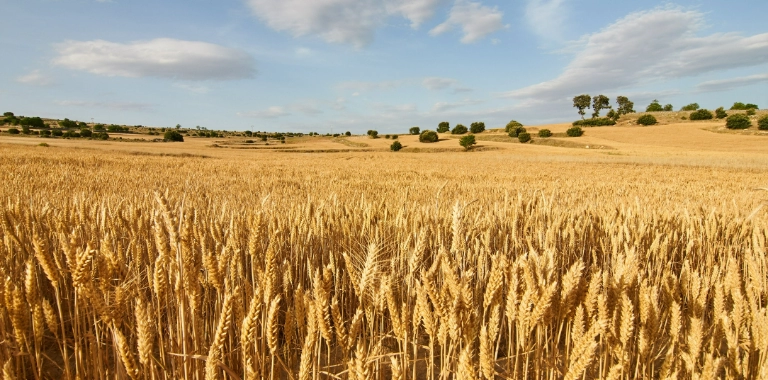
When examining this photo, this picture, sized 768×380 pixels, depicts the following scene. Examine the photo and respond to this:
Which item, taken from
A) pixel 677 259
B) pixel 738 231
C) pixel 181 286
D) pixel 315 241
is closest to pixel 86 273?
pixel 181 286

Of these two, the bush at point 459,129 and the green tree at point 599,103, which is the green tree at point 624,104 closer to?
the green tree at point 599,103

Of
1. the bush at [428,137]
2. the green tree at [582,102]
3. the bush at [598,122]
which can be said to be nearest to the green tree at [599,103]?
the green tree at [582,102]

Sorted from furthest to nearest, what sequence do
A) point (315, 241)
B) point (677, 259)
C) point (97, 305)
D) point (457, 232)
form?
1. point (677, 259)
2. point (315, 241)
3. point (457, 232)
4. point (97, 305)

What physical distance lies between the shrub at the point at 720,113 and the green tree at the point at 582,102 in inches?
1208

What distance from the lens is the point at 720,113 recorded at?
208ft

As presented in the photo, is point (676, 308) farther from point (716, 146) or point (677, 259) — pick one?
point (716, 146)

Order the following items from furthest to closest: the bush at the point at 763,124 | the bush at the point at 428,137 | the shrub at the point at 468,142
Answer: the bush at the point at 428,137, the bush at the point at 763,124, the shrub at the point at 468,142

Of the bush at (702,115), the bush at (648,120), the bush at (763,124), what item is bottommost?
the bush at (763,124)

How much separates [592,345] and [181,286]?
129 centimetres

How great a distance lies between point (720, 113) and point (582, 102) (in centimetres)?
3242

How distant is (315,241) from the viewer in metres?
3.05

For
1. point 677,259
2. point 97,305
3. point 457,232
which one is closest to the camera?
point 97,305

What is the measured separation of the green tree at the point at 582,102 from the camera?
93.4 m

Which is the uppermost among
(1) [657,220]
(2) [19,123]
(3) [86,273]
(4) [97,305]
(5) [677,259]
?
(2) [19,123]
